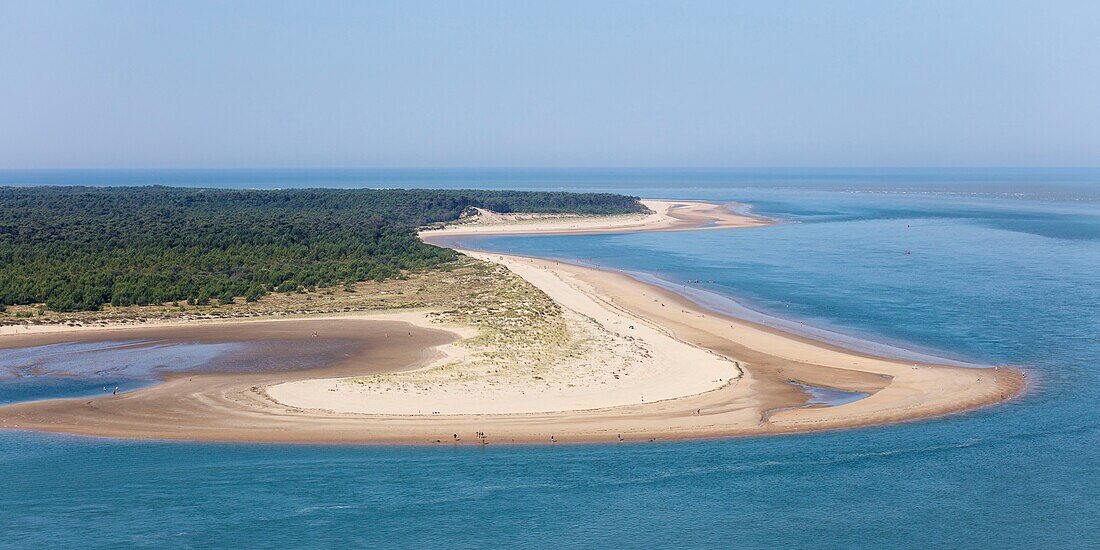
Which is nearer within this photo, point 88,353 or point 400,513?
point 400,513

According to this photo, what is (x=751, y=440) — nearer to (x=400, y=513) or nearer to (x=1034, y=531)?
(x=1034, y=531)

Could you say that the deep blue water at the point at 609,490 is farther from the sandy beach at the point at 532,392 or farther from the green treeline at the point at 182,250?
the green treeline at the point at 182,250

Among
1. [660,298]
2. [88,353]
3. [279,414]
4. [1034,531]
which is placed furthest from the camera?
[660,298]

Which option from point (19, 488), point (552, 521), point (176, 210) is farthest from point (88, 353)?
point (176, 210)

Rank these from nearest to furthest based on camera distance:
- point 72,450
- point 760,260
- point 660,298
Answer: point 72,450 < point 660,298 < point 760,260

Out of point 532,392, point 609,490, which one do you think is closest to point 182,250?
point 532,392

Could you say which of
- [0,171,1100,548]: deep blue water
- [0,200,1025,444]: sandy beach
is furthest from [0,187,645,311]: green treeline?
[0,171,1100,548]: deep blue water

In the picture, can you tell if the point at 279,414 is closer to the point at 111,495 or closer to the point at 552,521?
the point at 111,495
